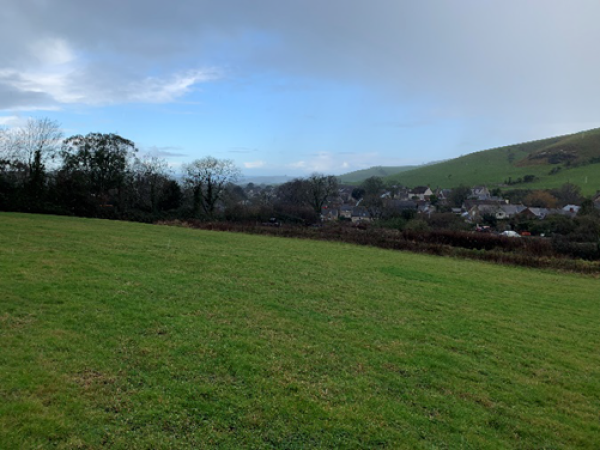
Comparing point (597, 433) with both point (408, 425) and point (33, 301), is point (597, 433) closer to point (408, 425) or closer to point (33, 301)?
point (408, 425)

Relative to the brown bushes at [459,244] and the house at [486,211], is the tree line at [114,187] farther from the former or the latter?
the house at [486,211]

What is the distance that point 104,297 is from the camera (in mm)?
8031

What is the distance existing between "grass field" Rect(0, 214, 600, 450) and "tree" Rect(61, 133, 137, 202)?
101 feet

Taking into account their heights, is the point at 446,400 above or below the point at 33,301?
below

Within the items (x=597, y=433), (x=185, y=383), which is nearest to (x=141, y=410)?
(x=185, y=383)

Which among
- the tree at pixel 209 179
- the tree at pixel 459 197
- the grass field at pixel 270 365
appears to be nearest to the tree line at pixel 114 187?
the tree at pixel 209 179

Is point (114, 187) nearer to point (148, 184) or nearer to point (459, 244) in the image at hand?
point (148, 184)

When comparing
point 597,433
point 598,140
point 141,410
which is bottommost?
point 597,433

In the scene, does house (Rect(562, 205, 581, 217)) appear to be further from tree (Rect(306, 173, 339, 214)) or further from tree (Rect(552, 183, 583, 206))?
tree (Rect(306, 173, 339, 214))

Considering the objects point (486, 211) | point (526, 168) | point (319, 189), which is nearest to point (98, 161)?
point (319, 189)

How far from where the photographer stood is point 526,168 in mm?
117562

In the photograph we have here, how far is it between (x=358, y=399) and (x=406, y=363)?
5.48 ft

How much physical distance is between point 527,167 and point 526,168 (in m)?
1.17

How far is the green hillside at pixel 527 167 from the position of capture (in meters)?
95.8
